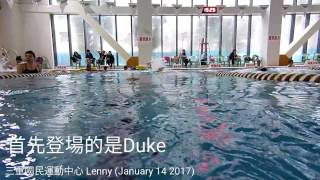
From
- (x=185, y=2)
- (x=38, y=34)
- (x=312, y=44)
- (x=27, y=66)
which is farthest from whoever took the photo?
(x=312, y=44)

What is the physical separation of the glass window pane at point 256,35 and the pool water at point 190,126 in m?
10.2

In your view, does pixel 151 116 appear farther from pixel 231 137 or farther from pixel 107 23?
pixel 107 23

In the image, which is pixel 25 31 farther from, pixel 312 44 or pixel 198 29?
pixel 312 44

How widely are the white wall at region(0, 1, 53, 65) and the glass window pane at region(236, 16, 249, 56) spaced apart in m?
10.9

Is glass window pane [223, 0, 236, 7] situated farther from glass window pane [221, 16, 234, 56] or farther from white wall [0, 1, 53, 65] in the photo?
white wall [0, 1, 53, 65]

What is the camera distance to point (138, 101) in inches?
208

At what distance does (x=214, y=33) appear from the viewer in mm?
17344

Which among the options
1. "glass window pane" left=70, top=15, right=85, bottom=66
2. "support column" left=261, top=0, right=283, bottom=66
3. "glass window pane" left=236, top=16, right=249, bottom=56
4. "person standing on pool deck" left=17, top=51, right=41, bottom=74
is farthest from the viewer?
"glass window pane" left=236, top=16, right=249, bottom=56

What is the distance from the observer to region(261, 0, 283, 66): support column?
582 inches

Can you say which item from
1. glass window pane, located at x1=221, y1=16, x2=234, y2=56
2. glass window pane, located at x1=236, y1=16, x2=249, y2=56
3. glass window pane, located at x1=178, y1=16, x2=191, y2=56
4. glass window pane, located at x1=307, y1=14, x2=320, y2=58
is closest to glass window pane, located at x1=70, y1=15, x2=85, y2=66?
glass window pane, located at x1=178, y1=16, x2=191, y2=56

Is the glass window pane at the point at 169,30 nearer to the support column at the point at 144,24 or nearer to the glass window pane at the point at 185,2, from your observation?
the glass window pane at the point at 185,2

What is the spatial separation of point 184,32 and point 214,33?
1845mm

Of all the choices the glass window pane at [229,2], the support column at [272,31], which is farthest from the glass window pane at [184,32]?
the support column at [272,31]

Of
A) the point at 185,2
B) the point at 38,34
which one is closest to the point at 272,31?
the point at 185,2
